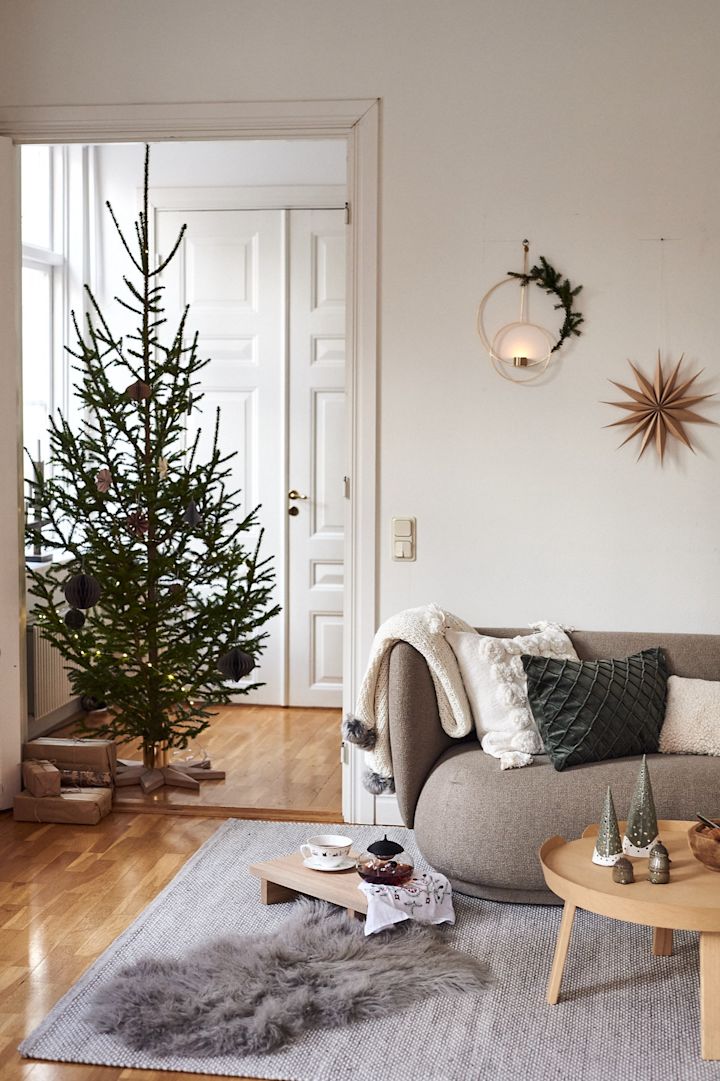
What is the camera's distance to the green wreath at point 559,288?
3736mm

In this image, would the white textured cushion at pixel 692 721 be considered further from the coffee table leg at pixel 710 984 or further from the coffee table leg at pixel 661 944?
the coffee table leg at pixel 710 984

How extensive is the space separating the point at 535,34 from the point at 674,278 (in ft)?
3.07

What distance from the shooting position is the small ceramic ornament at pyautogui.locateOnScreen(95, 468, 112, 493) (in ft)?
13.6

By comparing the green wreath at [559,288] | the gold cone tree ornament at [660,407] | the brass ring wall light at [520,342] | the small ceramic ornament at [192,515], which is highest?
the green wreath at [559,288]

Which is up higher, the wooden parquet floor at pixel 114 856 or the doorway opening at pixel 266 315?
the doorway opening at pixel 266 315

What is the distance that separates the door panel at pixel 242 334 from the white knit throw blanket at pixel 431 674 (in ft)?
7.35

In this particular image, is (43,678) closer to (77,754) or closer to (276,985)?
(77,754)

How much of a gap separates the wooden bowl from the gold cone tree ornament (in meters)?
1.58

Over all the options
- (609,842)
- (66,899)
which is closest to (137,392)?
(66,899)

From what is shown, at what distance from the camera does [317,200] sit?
17.8 feet

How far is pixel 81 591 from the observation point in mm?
3979

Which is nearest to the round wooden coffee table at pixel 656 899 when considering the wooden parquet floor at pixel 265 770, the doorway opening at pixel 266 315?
the wooden parquet floor at pixel 265 770

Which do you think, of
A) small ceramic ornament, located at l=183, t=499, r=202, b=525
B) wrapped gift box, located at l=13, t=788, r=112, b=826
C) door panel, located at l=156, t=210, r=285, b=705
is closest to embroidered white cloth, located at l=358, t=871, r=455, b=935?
wrapped gift box, located at l=13, t=788, r=112, b=826

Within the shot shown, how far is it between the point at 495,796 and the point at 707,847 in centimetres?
69
